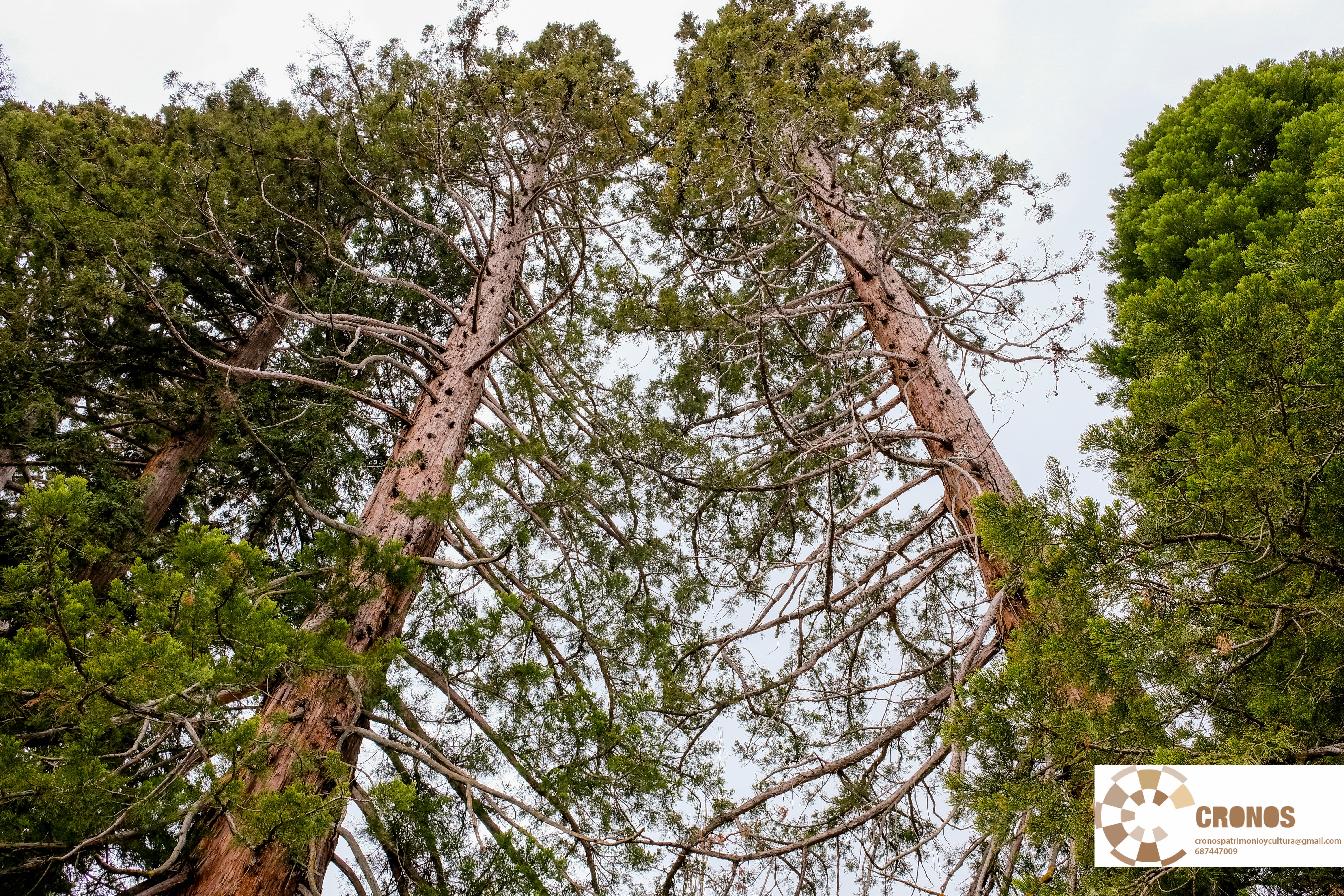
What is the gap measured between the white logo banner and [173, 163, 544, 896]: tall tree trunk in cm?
275

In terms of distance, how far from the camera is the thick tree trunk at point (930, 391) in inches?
167

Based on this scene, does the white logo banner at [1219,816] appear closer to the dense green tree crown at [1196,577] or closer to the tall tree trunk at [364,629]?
the dense green tree crown at [1196,577]

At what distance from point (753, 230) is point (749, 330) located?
11.7 ft

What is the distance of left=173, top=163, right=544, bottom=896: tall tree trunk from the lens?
297 cm

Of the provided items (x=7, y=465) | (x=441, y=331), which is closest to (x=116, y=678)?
(x=7, y=465)

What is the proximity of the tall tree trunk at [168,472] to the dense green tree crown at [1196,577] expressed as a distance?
5.83m

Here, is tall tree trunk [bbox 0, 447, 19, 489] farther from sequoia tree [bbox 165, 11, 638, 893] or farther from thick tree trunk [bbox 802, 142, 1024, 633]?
thick tree trunk [bbox 802, 142, 1024, 633]

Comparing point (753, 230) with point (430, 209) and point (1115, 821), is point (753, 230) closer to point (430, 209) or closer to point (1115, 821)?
point (430, 209)

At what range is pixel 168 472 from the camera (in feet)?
23.0

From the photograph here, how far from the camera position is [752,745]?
5.00m

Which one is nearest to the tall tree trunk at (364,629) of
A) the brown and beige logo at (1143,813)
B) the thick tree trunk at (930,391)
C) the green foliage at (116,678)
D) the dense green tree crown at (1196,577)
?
the green foliage at (116,678)

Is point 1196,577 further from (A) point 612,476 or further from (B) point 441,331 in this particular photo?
(B) point 441,331

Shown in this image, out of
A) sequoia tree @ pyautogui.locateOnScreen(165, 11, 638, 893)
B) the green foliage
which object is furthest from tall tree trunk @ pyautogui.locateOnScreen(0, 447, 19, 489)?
the green foliage

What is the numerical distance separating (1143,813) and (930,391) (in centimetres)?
303
